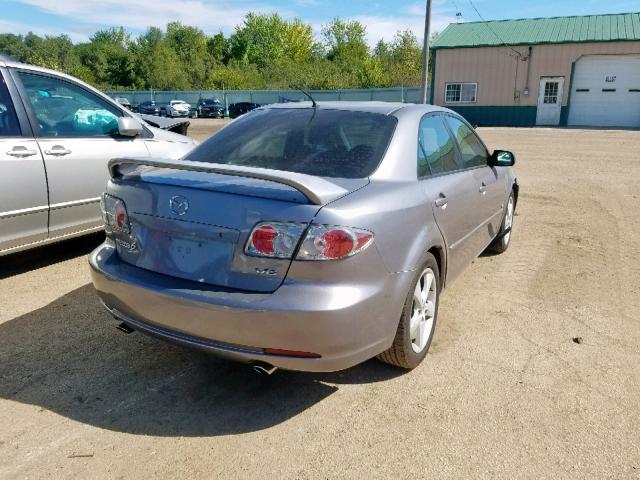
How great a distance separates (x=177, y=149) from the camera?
5.66 metres

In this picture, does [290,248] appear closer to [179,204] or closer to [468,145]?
[179,204]

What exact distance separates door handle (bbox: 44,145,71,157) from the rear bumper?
2.27 meters

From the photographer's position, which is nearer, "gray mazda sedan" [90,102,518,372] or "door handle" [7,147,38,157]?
"gray mazda sedan" [90,102,518,372]

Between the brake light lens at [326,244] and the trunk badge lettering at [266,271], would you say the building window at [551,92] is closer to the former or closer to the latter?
the brake light lens at [326,244]

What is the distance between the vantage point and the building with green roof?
28.8 meters

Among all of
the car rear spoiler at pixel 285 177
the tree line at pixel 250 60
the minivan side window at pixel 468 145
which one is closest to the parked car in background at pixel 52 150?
the car rear spoiler at pixel 285 177

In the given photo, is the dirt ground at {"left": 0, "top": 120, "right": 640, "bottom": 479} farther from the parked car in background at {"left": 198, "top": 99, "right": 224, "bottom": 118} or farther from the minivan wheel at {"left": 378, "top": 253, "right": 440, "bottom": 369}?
the parked car in background at {"left": 198, "top": 99, "right": 224, "bottom": 118}

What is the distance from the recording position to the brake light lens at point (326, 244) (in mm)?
2311

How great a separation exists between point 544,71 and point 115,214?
3212 cm

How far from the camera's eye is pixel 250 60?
270 feet

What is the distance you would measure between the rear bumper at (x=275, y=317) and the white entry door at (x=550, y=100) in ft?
103

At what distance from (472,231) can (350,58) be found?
249 ft

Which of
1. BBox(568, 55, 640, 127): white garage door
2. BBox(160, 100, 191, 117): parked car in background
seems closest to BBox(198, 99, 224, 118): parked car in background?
BBox(160, 100, 191, 117): parked car in background

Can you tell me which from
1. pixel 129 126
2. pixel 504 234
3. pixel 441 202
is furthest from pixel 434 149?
pixel 129 126
